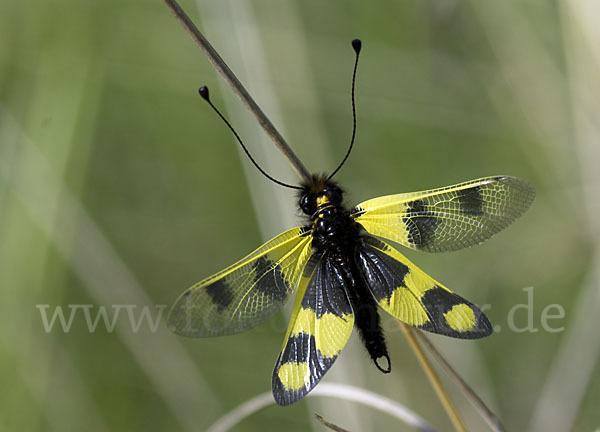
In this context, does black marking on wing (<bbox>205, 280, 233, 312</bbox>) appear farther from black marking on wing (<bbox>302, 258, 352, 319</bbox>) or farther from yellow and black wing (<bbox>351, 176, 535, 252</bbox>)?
yellow and black wing (<bbox>351, 176, 535, 252</bbox>)

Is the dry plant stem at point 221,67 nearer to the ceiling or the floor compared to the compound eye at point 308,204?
nearer to the ceiling

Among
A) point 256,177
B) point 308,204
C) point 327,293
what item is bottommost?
point 327,293

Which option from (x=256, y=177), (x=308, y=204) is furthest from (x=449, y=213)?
(x=256, y=177)

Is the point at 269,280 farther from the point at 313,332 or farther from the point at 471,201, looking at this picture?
the point at 471,201

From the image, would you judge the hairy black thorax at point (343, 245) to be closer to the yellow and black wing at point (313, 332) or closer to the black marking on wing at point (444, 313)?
the yellow and black wing at point (313, 332)

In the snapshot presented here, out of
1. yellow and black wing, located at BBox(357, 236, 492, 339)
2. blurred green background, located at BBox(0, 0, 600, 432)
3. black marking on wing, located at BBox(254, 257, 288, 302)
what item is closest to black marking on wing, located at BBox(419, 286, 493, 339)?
yellow and black wing, located at BBox(357, 236, 492, 339)

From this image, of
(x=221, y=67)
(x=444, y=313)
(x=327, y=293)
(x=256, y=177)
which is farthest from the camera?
(x=256, y=177)

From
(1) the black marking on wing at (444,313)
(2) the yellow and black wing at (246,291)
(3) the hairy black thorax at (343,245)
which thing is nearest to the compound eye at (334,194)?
(3) the hairy black thorax at (343,245)
